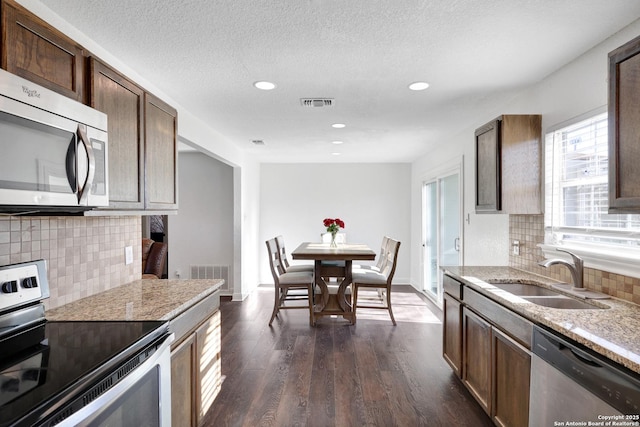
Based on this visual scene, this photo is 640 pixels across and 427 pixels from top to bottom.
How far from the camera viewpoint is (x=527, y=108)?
282cm

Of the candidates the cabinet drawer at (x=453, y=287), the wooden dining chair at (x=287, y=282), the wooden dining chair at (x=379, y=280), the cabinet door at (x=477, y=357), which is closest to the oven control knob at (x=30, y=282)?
the cabinet door at (x=477, y=357)

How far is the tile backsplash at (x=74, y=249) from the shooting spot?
1.64 meters

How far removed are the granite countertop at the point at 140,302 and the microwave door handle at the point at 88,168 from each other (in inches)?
23.4

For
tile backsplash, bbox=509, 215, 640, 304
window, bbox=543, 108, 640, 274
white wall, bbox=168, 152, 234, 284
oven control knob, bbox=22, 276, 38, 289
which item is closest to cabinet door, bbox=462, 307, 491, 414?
tile backsplash, bbox=509, 215, 640, 304

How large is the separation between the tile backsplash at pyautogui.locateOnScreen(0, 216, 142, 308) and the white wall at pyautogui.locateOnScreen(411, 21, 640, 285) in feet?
10.0

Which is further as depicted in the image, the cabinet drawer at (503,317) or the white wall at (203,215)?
the white wall at (203,215)

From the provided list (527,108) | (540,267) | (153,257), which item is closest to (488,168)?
(527,108)

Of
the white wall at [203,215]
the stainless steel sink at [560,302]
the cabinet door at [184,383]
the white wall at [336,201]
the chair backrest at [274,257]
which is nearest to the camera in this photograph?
the cabinet door at [184,383]

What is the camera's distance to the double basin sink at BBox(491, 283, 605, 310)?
2034 millimetres

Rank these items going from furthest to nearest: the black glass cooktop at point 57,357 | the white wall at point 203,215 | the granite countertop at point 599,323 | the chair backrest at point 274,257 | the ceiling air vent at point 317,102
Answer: the white wall at point 203,215 < the chair backrest at point 274,257 < the ceiling air vent at point 317,102 < the granite countertop at point 599,323 < the black glass cooktop at point 57,357

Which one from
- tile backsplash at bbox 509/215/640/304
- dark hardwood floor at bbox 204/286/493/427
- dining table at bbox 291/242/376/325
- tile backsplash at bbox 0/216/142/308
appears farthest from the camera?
dining table at bbox 291/242/376/325

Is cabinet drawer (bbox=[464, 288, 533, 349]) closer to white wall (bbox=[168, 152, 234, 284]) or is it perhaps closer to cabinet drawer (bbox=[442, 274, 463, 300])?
cabinet drawer (bbox=[442, 274, 463, 300])

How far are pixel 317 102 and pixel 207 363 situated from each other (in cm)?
218

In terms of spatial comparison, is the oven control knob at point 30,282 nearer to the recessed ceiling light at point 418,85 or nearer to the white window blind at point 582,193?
the recessed ceiling light at point 418,85
